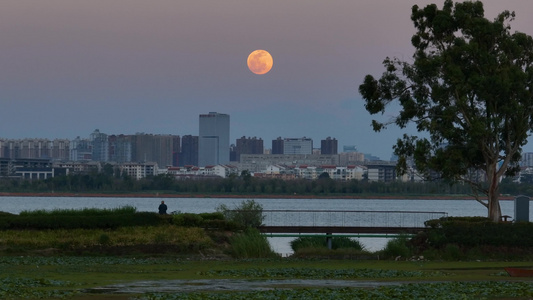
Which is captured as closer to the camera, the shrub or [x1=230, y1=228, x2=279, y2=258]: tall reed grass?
[x1=230, y1=228, x2=279, y2=258]: tall reed grass

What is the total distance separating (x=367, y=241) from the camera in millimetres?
81500

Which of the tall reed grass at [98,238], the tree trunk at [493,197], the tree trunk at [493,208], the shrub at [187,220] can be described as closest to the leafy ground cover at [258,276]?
the tall reed grass at [98,238]

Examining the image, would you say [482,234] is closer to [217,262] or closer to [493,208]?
[493,208]

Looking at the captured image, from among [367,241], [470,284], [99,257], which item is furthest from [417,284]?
[367,241]

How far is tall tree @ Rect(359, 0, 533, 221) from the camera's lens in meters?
56.8

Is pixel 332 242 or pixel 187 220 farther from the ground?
pixel 187 220

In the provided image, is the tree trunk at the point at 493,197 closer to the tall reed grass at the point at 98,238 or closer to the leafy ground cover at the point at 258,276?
the leafy ground cover at the point at 258,276

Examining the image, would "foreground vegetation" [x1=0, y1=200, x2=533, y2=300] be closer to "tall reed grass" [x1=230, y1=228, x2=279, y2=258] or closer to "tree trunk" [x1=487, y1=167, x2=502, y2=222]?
"tall reed grass" [x1=230, y1=228, x2=279, y2=258]

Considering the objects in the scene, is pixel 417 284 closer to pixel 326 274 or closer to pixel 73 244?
pixel 326 274

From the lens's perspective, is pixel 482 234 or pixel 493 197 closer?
pixel 482 234

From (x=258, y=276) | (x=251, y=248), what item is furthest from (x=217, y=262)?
(x=258, y=276)

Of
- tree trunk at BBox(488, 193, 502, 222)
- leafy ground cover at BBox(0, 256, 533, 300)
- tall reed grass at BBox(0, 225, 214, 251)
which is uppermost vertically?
tree trunk at BBox(488, 193, 502, 222)

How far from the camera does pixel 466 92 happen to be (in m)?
57.7

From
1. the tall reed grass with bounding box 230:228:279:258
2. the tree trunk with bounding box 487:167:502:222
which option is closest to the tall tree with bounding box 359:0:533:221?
the tree trunk with bounding box 487:167:502:222
